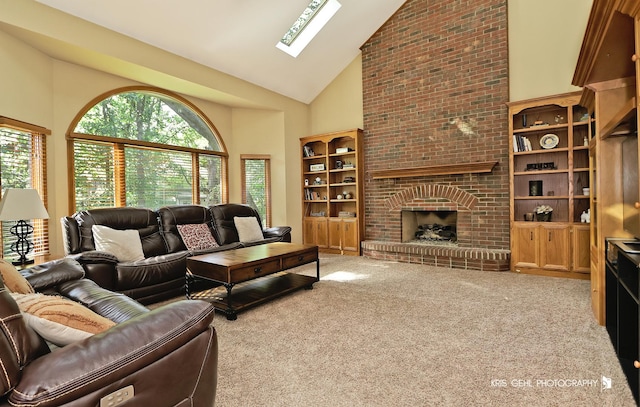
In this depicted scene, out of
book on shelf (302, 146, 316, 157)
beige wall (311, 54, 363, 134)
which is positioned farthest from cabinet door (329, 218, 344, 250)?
beige wall (311, 54, 363, 134)

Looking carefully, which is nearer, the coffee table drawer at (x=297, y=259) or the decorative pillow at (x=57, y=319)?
the decorative pillow at (x=57, y=319)

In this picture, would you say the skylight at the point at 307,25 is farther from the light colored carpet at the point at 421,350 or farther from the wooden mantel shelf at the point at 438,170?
the light colored carpet at the point at 421,350

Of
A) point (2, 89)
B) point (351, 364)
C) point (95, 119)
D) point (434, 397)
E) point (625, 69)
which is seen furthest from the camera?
point (95, 119)

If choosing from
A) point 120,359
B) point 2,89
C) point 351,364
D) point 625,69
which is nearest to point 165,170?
point 2,89

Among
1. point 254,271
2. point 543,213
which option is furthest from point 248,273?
point 543,213

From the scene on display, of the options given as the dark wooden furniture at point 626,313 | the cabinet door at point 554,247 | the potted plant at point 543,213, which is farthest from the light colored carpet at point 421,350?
the potted plant at point 543,213

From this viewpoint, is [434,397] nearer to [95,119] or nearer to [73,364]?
[73,364]

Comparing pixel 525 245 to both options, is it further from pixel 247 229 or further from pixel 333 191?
pixel 247 229

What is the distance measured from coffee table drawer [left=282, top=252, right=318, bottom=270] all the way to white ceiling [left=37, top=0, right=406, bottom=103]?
3.26 metres

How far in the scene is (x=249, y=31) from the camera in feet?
15.7

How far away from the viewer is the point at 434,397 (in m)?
1.79

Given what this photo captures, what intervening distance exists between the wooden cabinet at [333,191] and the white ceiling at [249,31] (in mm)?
1150

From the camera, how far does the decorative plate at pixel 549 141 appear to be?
4461mm

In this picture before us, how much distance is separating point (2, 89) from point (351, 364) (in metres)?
4.27
